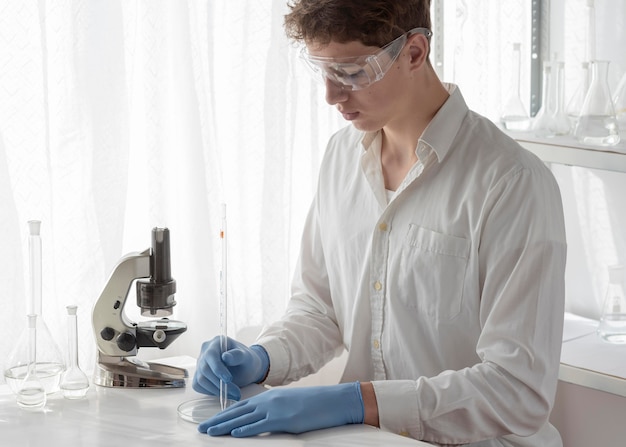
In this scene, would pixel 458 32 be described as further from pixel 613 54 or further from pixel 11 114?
pixel 11 114

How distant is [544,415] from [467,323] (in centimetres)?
21

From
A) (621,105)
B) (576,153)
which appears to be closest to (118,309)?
(576,153)

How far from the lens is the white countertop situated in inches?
62.6

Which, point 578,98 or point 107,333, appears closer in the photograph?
point 107,333

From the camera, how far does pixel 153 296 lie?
1822mm

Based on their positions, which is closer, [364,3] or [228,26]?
[364,3]

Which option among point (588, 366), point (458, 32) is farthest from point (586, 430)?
point (458, 32)

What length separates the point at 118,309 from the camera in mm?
1873

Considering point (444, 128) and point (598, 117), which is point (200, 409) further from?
point (598, 117)

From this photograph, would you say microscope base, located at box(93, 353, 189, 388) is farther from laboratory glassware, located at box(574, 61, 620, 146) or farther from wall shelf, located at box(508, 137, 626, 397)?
laboratory glassware, located at box(574, 61, 620, 146)

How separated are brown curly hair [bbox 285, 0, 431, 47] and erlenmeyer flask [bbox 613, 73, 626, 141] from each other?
38.7 inches

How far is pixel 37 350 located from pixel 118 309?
17cm

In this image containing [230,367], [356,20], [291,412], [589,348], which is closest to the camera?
[291,412]

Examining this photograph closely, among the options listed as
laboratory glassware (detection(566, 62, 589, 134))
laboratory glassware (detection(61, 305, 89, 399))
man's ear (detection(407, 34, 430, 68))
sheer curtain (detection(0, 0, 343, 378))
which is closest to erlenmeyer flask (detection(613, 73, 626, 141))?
laboratory glassware (detection(566, 62, 589, 134))
